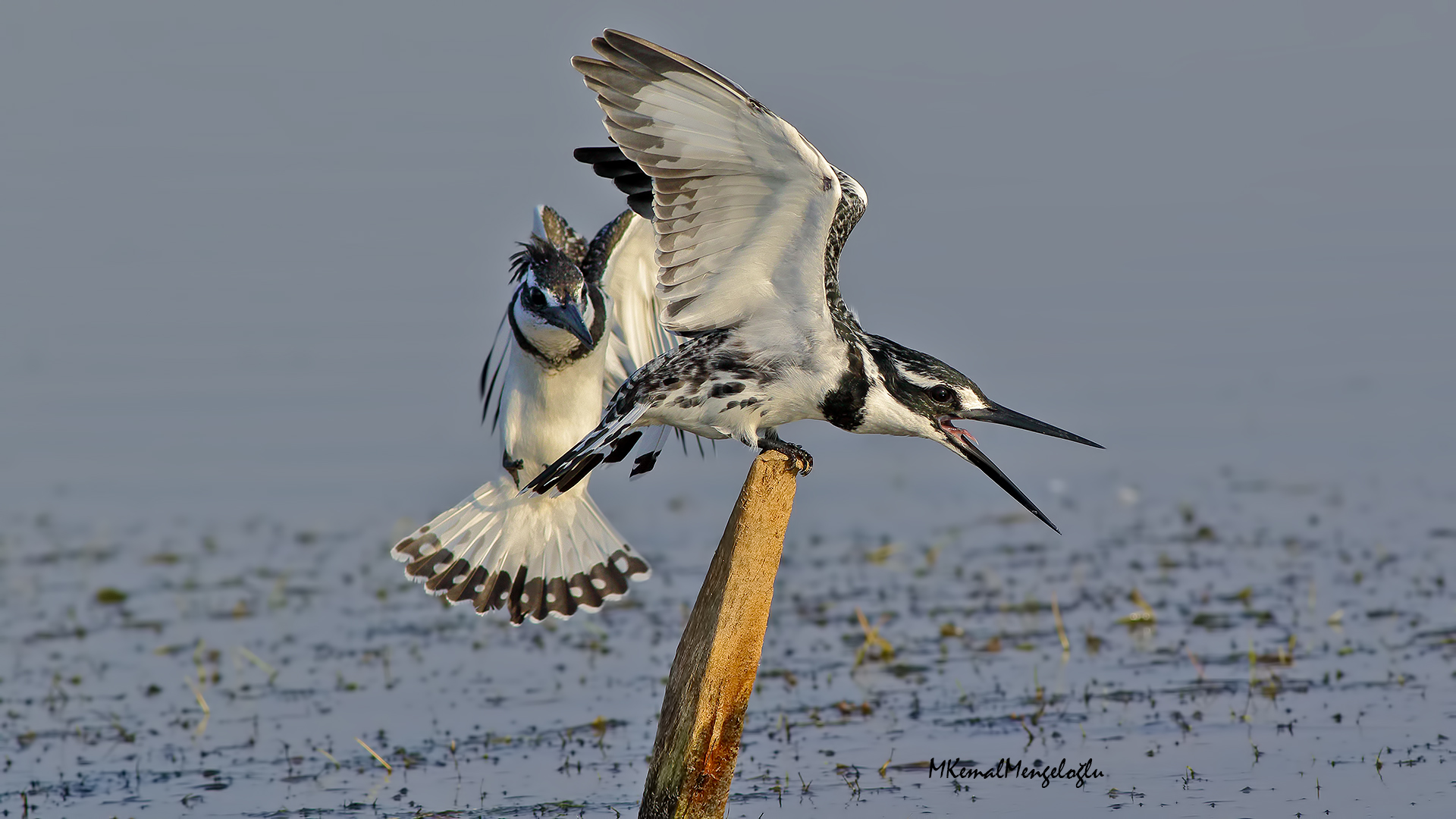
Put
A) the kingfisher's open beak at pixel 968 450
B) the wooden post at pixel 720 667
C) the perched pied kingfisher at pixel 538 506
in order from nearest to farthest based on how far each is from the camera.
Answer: the wooden post at pixel 720 667, the kingfisher's open beak at pixel 968 450, the perched pied kingfisher at pixel 538 506

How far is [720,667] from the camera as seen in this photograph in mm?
4898

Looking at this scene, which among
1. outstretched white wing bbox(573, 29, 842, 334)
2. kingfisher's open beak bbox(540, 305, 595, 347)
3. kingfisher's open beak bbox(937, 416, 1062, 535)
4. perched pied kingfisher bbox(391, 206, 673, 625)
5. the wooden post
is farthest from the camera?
perched pied kingfisher bbox(391, 206, 673, 625)

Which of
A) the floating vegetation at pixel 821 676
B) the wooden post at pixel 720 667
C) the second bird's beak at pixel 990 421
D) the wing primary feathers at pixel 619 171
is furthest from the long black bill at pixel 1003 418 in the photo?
the wing primary feathers at pixel 619 171

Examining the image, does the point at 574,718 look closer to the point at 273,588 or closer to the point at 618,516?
the point at 273,588

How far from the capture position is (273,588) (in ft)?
30.9

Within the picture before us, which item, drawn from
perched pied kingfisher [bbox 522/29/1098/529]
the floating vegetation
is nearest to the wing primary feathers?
perched pied kingfisher [bbox 522/29/1098/529]

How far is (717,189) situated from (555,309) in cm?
146

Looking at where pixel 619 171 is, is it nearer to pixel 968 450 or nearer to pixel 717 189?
pixel 717 189

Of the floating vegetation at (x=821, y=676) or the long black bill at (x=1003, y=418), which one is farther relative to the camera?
the floating vegetation at (x=821, y=676)

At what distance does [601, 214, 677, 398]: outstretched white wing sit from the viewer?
275 inches

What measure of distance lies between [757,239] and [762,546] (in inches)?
36.8

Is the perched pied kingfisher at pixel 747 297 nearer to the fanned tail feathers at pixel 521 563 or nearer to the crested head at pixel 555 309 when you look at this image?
the crested head at pixel 555 309

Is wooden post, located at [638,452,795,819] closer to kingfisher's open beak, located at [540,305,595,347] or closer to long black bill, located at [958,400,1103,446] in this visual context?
long black bill, located at [958,400,1103,446]

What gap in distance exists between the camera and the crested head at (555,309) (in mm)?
6285
